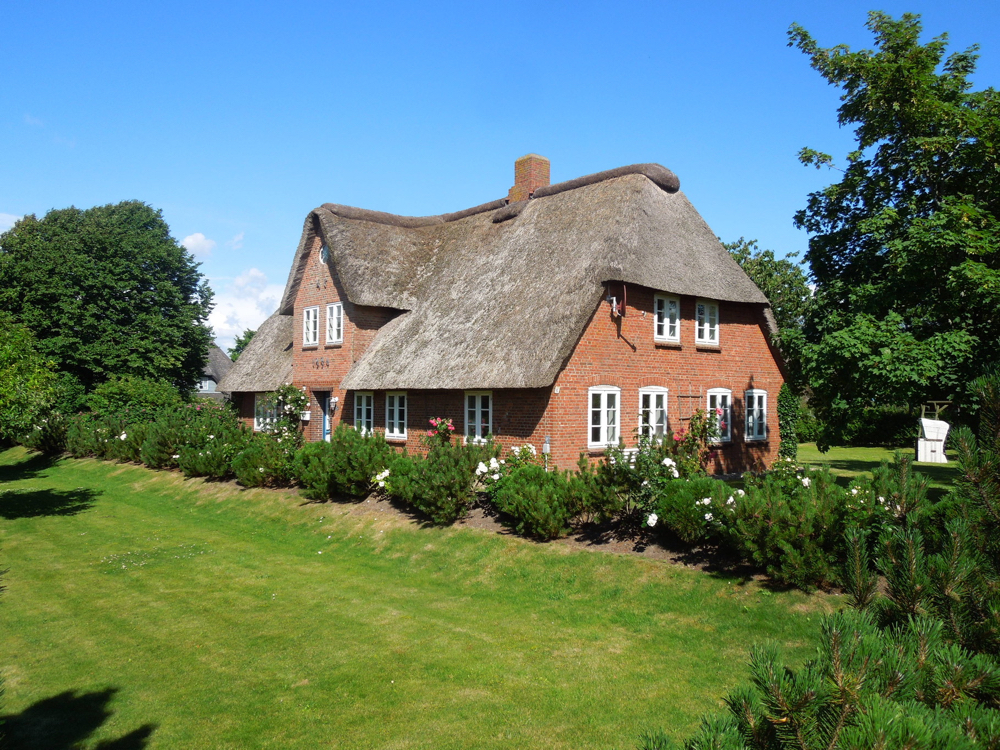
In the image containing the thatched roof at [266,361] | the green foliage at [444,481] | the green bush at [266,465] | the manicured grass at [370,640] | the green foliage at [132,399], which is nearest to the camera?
the manicured grass at [370,640]

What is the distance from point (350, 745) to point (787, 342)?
14.3 m

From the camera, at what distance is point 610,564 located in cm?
1230

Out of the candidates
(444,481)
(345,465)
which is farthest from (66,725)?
(345,465)

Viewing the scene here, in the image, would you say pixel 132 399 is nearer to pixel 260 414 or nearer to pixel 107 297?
pixel 107 297

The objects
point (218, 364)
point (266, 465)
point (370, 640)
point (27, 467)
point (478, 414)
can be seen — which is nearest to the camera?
point (370, 640)

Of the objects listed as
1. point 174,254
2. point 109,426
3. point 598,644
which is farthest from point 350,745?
point 174,254

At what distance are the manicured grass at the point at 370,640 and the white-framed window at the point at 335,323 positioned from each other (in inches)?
338

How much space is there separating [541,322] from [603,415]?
114 inches

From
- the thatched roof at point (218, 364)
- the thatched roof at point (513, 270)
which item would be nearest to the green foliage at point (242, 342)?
the thatched roof at point (218, 364)

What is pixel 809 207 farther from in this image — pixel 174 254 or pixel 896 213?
pixel 174 254

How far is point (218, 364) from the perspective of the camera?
7544cm

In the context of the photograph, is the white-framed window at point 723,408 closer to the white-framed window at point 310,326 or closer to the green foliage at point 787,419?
the green foliage at point 787,419

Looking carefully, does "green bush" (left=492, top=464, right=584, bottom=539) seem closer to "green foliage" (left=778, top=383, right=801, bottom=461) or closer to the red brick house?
the red brick house

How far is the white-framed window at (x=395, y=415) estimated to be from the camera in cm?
2158
